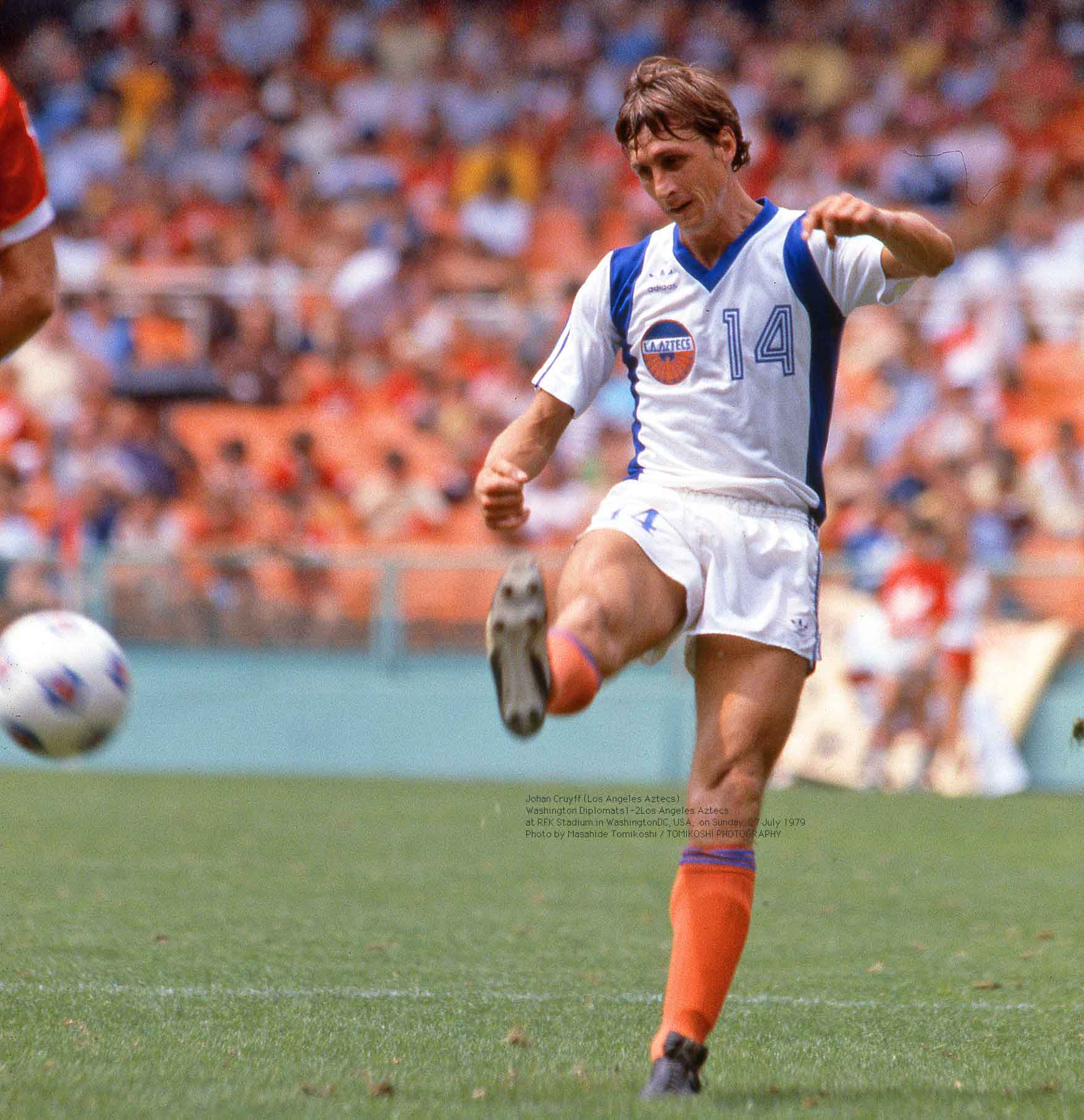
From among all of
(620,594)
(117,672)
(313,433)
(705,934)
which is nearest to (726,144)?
(620,594)

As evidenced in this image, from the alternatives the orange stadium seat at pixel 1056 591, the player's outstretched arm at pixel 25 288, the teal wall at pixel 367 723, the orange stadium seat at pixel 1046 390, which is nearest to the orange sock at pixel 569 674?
the player's outstretched arm at pixel 25 288

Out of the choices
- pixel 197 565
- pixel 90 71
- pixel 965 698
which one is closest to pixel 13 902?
pixel 197 565

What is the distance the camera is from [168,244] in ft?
57.5

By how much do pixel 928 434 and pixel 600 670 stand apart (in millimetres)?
10688

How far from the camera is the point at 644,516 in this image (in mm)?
4105

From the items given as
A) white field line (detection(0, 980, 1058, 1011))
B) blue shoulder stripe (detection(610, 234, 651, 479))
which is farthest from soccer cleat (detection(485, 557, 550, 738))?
white field line (detection(0, 980, 1058, 1011))

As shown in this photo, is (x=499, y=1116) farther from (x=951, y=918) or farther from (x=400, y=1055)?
(x=951, y=918)

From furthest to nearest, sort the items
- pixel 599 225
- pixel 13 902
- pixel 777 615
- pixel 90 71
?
pixel 90 71, pixel 599 225, pixel 13 902, pixel 777 615

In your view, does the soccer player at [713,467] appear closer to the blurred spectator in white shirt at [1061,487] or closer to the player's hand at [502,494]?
the player's hand at [502,494]

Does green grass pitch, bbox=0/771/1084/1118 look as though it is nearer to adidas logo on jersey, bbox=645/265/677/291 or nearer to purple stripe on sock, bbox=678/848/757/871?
purple stripe on sock, bbox=678/848/757/871

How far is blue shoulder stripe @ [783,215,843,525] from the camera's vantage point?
4105 millimetres

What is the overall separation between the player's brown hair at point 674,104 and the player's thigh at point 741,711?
113 centimetres

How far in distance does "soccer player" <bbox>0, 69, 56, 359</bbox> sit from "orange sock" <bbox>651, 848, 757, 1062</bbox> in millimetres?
1896

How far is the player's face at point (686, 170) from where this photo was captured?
402cm
